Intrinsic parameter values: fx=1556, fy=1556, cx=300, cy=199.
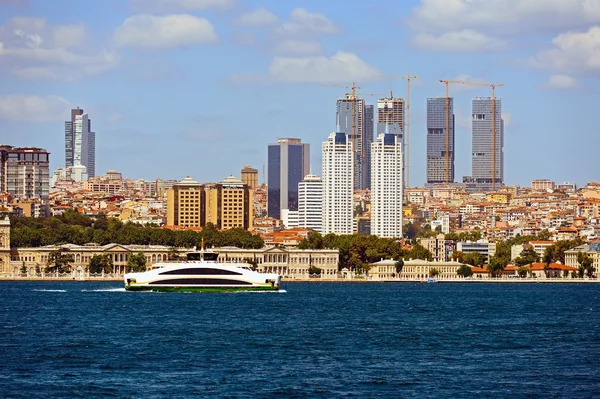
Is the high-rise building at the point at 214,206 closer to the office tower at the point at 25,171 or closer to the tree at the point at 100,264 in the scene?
the office tower at the point at 25,171

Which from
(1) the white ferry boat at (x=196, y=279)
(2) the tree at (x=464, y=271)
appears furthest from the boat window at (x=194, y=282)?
(2) the tree at (x=464, y=271)

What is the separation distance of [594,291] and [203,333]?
53048 mm

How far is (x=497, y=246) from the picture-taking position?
485ft

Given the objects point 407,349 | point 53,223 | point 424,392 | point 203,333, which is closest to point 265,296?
point 203,333

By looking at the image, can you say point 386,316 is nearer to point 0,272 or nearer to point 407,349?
point 407,349

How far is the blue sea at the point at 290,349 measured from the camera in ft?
113

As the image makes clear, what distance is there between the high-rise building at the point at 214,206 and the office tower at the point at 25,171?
2243 centimetres

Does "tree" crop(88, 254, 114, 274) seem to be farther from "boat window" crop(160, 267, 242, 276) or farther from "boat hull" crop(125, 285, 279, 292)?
"boat window" crop(160, 267, 242, 276)

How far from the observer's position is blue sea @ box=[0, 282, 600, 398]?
34.6 meters

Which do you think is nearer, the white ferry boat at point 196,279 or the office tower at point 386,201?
the white ferry boat at point 196,279

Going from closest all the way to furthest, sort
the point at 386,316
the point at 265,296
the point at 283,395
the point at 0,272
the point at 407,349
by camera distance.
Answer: the point at 283,395
the point at 407,349
the point at 386,316
the point at 265,296
the point at 0,272

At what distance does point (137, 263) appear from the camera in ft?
370

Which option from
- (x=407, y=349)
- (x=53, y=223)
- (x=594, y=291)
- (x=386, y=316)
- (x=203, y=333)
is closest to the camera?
(x=407, y=349)

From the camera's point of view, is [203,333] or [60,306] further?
[60,306]
